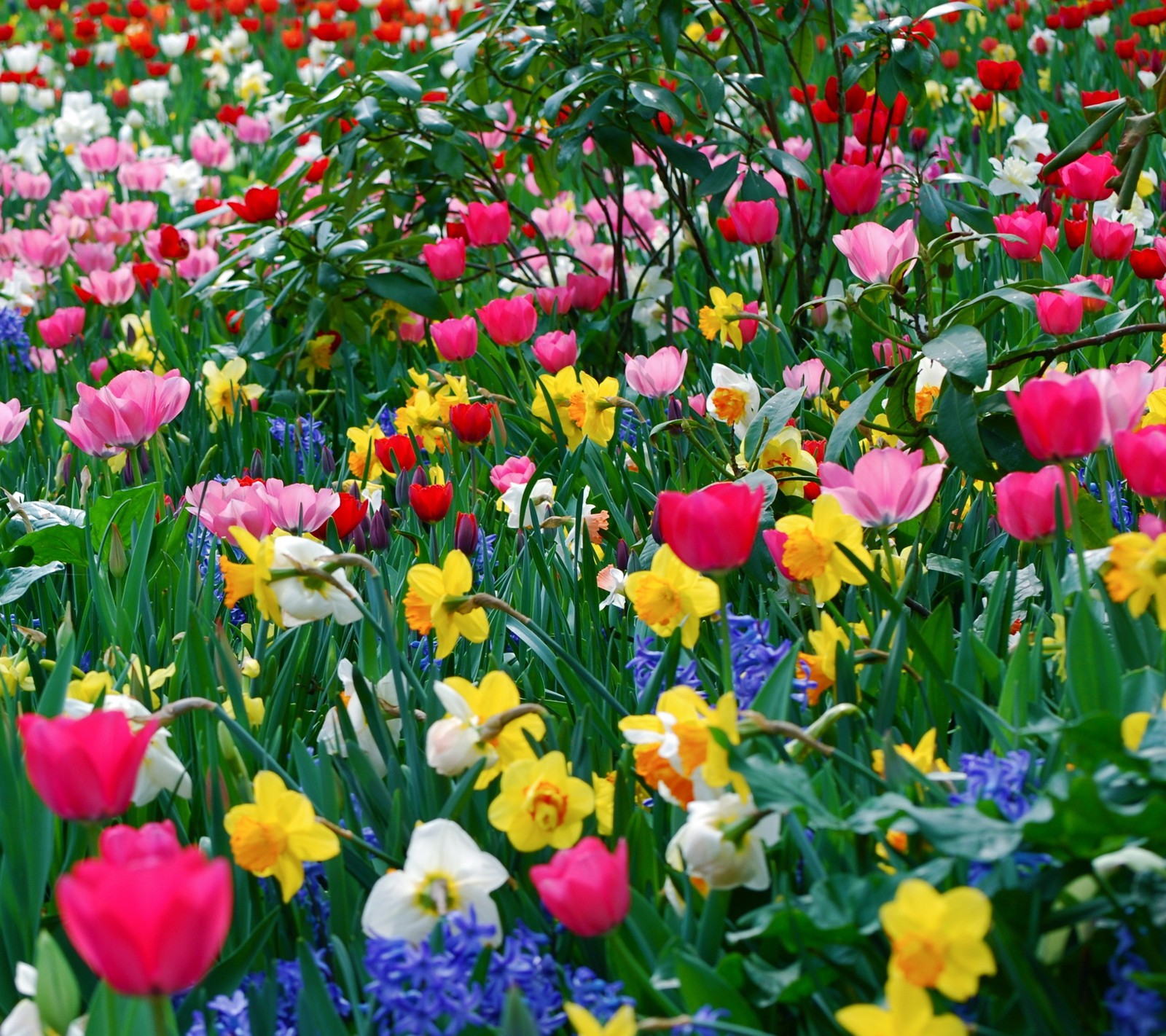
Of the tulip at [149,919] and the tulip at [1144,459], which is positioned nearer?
the tulip at [149,919]

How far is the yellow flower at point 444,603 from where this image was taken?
3.42 feet

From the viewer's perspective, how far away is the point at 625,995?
2.72 feet

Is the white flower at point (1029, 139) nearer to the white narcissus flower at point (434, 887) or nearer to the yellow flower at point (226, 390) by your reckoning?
the yellow flower at point (226, 390)

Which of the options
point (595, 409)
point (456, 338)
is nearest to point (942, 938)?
point (595, 409)

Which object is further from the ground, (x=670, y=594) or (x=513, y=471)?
(x=670, y=594)

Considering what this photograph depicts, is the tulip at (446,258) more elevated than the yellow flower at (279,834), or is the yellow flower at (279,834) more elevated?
the tulip at (446,258)

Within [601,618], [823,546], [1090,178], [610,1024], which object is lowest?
[601,618]

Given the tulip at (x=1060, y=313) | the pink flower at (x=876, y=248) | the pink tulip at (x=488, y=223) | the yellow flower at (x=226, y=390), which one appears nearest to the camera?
the pink flower at (x=876, y=248)

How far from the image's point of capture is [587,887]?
0.73 metres

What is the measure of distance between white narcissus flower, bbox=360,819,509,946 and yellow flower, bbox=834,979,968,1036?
27cm

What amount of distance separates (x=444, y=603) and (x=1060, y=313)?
101cm

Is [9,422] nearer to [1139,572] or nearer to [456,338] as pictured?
[456,338]

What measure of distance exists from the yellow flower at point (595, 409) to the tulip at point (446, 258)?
77cm

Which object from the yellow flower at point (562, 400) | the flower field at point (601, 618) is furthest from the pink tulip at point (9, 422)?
the yellow flower at point (562, 400)
